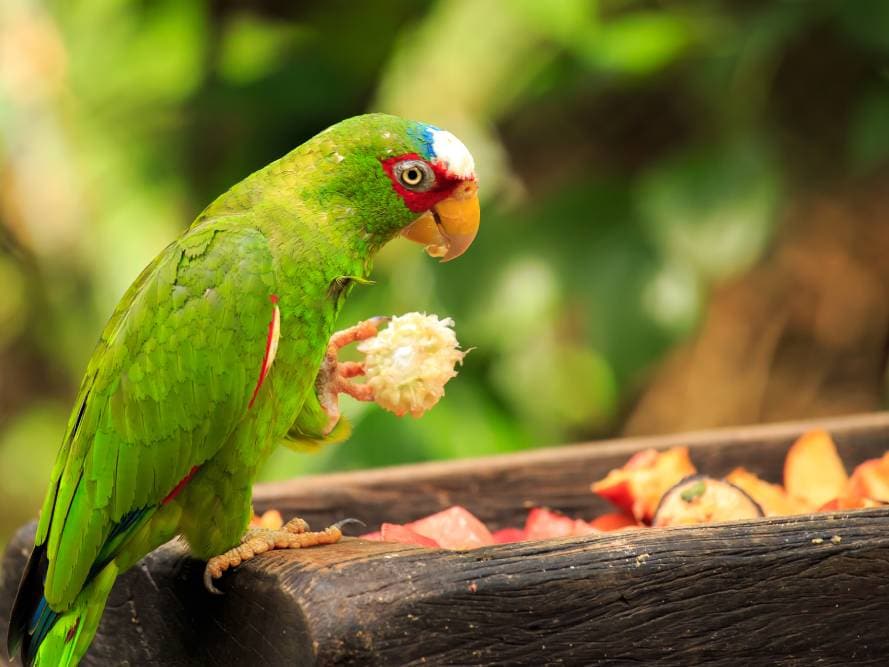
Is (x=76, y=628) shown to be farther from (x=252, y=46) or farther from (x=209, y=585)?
(x=252, y=46)

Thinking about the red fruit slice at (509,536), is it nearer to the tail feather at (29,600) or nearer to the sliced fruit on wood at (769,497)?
the sliced fruit on wood at (769,497)

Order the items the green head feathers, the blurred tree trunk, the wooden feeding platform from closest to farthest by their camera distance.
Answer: the wooden feeding platform, the green head feathers, the blurred tree trunk

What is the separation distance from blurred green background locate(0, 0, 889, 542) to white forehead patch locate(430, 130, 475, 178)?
130cm

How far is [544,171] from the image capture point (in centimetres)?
301

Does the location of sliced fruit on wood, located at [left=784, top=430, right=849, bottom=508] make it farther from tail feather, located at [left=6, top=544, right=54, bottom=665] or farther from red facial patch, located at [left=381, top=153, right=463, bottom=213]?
tail feather, located at [left=6, top=544, right=54, bottom=665]

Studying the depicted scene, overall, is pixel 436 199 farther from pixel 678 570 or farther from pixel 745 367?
pixel 745 367

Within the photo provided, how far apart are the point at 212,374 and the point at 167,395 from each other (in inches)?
1.9

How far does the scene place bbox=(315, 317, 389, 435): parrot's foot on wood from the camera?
135 cm

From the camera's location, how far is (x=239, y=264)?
1.17 m

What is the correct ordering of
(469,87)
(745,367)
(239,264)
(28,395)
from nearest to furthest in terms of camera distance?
(239,264), (469,87), (745,367), (28,395)

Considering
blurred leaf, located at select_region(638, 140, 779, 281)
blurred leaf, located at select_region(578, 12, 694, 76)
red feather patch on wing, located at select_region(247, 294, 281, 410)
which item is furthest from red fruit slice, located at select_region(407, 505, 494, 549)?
blurred leaf, located at select_region(578, 12, 694, 76)

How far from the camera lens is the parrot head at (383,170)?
1259mm

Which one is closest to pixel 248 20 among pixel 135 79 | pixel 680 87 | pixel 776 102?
pixel 135 79

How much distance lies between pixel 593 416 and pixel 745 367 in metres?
0.46
